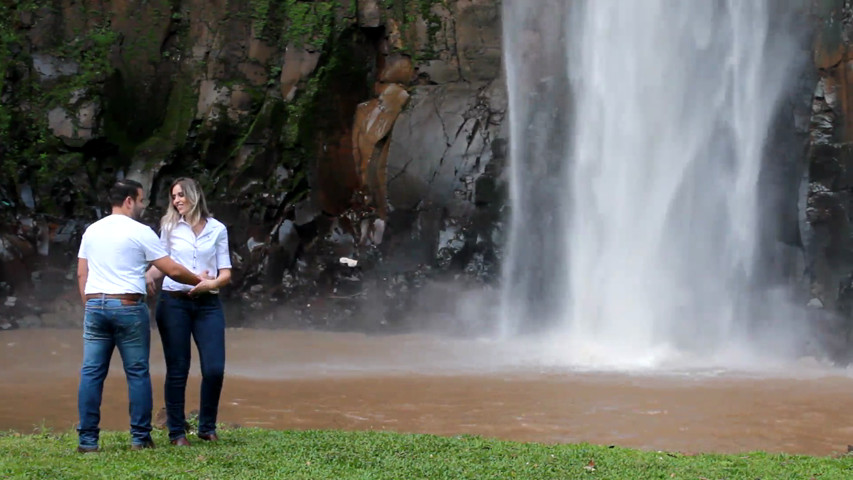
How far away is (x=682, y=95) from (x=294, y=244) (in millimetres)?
8107

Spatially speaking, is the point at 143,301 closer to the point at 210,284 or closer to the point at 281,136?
the point at 210,284

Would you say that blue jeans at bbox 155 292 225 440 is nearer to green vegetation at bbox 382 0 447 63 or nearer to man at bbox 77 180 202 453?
man at bbox 77 180 202 453

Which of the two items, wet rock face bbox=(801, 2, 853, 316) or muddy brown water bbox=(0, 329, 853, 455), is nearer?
muddy brown water bbox=(0, 329, 853, 455)

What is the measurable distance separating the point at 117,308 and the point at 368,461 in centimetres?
181

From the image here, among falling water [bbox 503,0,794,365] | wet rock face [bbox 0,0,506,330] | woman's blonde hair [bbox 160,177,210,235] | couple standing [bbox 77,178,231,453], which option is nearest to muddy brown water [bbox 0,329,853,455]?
couple standing [bbox 77,178,231,453]

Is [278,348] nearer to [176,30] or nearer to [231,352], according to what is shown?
[231,352]

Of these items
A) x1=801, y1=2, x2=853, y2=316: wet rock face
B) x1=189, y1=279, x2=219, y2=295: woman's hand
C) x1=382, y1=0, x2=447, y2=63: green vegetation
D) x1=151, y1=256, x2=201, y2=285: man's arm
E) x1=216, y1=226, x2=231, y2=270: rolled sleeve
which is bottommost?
x1=189, y1=279, x2=219, y2=295: woman's hand

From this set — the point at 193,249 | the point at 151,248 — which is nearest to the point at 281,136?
the point at 193,249

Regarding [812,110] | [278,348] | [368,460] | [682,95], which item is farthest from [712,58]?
[368,460]

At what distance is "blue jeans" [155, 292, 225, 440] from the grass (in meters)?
0.28

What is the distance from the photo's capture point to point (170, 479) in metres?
4.92

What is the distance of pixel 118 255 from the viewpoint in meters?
5.54

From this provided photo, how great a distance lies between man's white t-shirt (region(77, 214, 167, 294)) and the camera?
5531 millimetres

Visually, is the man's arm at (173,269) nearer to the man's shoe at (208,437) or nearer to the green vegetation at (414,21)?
the man's shoe at (208,437)
